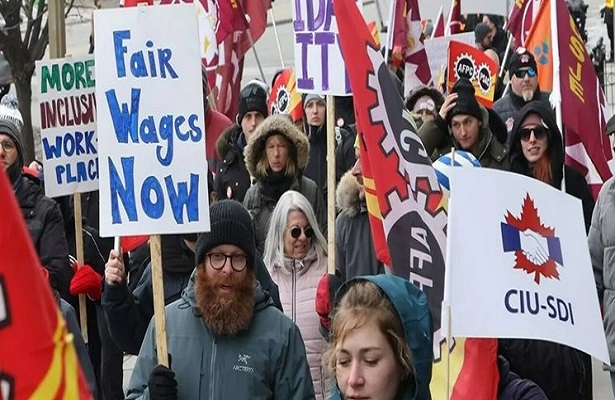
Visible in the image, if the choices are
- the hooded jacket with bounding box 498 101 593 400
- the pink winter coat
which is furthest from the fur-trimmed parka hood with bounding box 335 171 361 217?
the hooded jacket with bounding box 498 101 593 400

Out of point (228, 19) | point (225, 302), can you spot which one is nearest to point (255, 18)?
point (228, 19)

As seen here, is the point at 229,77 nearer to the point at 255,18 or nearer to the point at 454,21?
the point at 255,18

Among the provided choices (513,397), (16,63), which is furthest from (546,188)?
(16,63)

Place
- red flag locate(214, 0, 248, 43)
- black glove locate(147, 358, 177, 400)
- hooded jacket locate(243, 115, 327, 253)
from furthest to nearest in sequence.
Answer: red flag locate(214, 0, 248, 43) → hooded jacket locate(243, 115, 327, 253) → black glove locate(147, 358, 177, 400)

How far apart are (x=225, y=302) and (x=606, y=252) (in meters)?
2.62

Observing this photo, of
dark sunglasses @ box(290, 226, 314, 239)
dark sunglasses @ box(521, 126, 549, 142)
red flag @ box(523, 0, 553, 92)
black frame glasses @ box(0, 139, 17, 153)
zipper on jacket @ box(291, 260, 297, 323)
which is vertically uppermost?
red flag @ box(523, 0, 553, 92)

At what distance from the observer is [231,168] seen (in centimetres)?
1028

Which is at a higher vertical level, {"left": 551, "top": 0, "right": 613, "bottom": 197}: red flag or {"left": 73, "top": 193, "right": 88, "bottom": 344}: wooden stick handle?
{"left": 551, "top": 0, "right": 613, "bottom": 197}: red flag

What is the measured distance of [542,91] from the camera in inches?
459

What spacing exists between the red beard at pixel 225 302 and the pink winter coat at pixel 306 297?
1.88 m

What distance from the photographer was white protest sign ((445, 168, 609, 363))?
4.76 meters

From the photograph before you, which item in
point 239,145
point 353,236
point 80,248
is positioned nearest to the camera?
point 353,236

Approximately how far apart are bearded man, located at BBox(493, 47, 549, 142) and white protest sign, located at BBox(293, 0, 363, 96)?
337 centimetres

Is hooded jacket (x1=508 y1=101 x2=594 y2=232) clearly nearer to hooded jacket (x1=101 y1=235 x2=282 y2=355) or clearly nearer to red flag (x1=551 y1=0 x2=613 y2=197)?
red flag (x1=551 y1=0 x2=613 y2=197)
